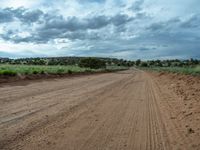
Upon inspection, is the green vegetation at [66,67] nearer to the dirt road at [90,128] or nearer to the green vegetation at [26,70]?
the green vegetation at [26,70]

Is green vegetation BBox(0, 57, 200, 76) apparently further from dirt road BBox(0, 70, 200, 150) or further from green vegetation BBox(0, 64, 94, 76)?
A: dirt road BBox(0, 70, 200, 150)

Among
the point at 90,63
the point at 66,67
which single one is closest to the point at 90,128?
the point at 66,67

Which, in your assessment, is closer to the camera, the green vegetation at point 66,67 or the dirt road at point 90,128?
the dirt road at point 90,128

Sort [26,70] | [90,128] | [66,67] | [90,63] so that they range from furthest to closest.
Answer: [90,63] → [66,67] → [26,70] → [90,128]

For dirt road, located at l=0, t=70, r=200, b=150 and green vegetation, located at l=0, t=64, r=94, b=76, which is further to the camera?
green vegetation, located at l=0, t=64, r=94, b=76

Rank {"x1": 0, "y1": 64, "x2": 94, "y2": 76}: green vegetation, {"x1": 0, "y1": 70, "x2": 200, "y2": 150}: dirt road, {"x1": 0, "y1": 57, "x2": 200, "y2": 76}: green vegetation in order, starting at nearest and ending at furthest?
{"x1": 0, "y1": 70, "x2": 200, "y2": 150}: dirt road, {"x1": 0, "y1": 64, "x2": 94, "y2": 76}: green vegetation, {"x1": 0, "y1": 57, "x2": 200, "y2": 76}: green vegetation

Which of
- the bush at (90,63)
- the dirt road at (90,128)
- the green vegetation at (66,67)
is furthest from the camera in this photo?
the bush at (90,63)

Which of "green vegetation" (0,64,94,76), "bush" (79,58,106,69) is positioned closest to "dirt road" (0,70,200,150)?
"green vegetation" (0,64,94,76)

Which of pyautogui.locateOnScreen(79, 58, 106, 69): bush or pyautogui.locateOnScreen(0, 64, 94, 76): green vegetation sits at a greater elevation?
pyautogui.locateOnScreen(0, 64, 94, 76): green vegetation

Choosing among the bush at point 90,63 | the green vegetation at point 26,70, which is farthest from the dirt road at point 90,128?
the bush at point 90,63

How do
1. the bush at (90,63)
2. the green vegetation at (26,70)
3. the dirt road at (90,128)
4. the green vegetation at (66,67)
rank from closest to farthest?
the dirt road at (90,128)
the green vegetation at (26,70)
the green vegetation at (66,67)
the bush at (90,63)

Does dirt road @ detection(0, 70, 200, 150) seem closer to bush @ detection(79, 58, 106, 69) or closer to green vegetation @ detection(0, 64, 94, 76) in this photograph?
green vegetation @ detection(0, 64, 94, 76)

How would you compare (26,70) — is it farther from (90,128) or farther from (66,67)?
(66,67)

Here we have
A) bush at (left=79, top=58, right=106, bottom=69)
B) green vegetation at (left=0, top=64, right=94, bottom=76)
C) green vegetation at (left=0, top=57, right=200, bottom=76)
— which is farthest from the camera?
bush at (left=79, top=58, right=106, bottom=69)
